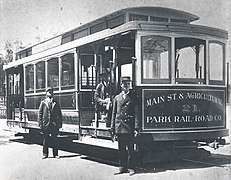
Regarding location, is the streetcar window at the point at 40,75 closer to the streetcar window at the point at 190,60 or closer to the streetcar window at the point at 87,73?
the streetcar window at the point at 87,73

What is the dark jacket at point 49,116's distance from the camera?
4738 millimetres

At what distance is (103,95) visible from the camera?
5176mm

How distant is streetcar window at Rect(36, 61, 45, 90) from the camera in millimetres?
5297

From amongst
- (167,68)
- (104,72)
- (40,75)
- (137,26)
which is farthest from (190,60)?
(40,75)

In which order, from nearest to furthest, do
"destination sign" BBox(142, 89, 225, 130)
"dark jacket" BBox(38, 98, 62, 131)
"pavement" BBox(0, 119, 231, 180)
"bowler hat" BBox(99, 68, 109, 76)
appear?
"pavement" BBox(0, 119, 231, 180)
"destination sign" BBox(142, 89, 225, 130)
"dark jacket" BBox(38, 98, 62, 131)
"bowler hat" BBox(99, 68, 109, 76)

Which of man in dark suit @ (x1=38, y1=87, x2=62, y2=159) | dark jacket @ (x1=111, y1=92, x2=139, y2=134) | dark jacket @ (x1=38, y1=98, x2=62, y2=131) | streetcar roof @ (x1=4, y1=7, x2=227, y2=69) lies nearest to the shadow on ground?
man in dark suit @ (x1=38, y1=87, x2=62, y2=159)

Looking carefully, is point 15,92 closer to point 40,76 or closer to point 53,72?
point 40,76

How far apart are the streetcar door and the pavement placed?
61 centimetres

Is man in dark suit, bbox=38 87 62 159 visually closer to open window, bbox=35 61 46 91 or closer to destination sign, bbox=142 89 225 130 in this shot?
open window, bbox=35 61 46 91

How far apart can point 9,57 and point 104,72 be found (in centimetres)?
118

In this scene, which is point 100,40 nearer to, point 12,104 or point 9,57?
point 9,57

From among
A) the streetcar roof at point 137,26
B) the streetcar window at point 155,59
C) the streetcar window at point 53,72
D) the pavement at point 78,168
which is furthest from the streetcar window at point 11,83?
the streetcar window at point 155,59

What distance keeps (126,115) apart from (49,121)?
93 cm

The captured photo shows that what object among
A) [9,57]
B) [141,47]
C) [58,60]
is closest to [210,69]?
[141,47]
